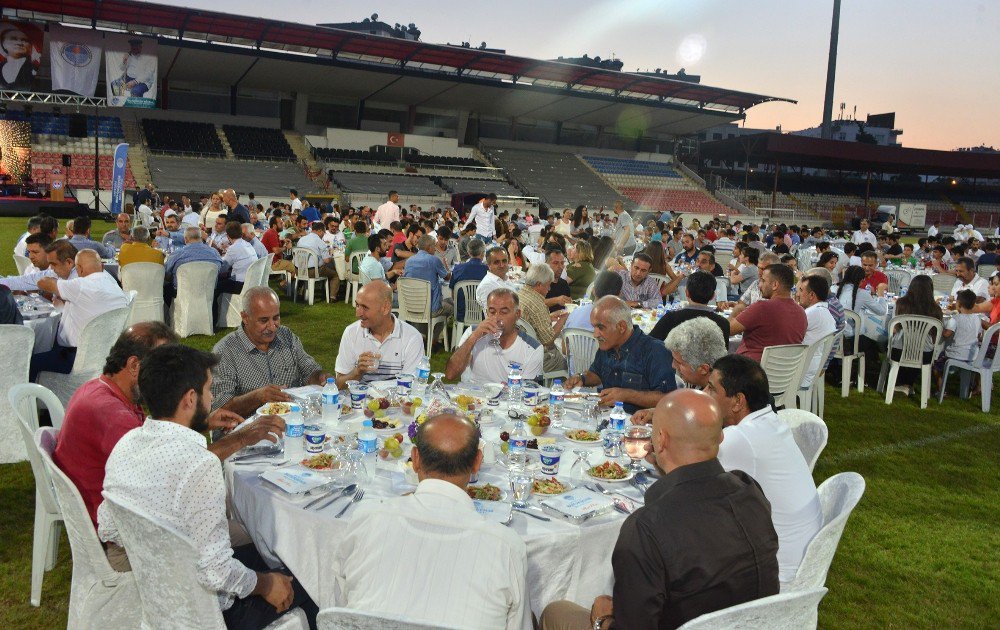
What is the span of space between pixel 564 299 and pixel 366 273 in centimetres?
286

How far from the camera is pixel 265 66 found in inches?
1280

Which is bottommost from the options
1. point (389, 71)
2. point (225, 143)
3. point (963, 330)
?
point (963, 330)

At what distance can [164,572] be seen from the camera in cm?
220

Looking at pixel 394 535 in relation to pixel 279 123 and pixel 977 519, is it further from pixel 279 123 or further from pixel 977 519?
pixel 279 123

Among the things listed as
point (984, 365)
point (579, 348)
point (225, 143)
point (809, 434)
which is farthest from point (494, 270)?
point (225, 143)

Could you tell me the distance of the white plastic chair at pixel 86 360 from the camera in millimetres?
5074

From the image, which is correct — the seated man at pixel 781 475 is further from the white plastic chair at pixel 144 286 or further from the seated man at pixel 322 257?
the seated man at pixel 322 257

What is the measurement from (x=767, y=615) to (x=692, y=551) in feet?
0.82

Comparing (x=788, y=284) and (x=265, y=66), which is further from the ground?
(x=265, y=66)

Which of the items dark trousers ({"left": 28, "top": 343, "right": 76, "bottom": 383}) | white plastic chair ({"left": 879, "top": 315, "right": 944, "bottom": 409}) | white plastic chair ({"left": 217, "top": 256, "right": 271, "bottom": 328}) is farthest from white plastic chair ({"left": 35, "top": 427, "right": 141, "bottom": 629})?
white plastic chair ({"left": 879, "top": 315, "right": 944, "bottom": 409})

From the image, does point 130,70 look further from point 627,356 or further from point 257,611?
point 257,611

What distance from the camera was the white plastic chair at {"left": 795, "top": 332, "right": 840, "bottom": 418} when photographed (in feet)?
18.7

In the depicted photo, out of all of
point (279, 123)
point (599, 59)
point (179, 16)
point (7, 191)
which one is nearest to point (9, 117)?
point (7, 191)

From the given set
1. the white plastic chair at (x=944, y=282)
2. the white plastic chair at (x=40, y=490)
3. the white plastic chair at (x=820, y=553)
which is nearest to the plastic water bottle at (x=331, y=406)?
the white plastic chair at (x=40, y=490)
